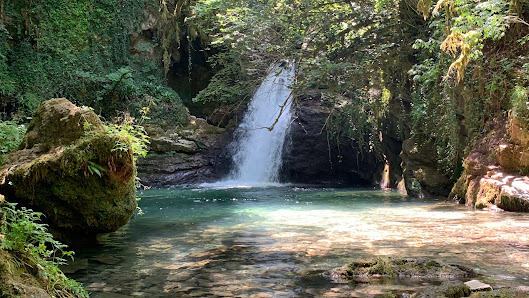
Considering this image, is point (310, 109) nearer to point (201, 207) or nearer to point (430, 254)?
point (201, 207)

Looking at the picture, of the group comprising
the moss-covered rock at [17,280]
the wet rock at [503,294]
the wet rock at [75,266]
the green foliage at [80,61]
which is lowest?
the wet rock at [75,266]

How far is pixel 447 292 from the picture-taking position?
3.31m

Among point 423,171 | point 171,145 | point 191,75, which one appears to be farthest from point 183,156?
point 423,171

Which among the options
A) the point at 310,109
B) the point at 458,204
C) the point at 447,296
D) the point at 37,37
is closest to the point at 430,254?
the point at 447,296

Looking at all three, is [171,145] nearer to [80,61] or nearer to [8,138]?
[80,61]

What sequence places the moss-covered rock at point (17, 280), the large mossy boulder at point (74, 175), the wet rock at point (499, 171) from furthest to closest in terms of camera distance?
the wet rock at point (499, 171), the large mossy boulder at point (74, 175), the moss-covered rock at point (17, 280)

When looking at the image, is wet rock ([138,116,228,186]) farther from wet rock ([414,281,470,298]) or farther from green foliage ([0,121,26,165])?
wet rock ([414,281,470,298])

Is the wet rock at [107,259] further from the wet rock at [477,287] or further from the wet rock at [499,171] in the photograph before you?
the wet rock at [499,171]

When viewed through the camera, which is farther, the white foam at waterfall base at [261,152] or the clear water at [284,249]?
the white foam at waterfall base at [261,152]

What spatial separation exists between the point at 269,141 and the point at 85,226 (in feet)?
49.5

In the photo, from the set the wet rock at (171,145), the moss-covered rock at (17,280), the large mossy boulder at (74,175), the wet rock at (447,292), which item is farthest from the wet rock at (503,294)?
the wet rock at (171,145)

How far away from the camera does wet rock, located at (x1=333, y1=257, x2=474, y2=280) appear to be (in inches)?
166

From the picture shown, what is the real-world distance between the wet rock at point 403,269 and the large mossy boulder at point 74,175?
2.88 metres

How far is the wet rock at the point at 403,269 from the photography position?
4207 millimetres
